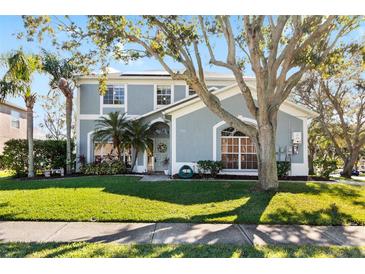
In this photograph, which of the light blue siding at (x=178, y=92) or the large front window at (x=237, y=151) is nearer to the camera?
the large front window at (x=237, y=151)

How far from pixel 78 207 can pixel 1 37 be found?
571 centimetres

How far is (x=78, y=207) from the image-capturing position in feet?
23.7

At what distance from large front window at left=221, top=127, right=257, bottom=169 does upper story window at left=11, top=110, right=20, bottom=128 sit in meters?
24.1

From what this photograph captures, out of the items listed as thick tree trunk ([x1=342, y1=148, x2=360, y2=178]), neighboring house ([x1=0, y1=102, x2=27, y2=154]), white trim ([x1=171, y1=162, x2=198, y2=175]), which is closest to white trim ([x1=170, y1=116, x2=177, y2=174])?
white trim ([x1=171, y1=162, x2=198, y2=175])

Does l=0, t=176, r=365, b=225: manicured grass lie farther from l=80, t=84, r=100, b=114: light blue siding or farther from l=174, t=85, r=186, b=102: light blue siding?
l=174, t=85, r=186, b=102: light blue siding

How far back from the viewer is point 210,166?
43.2 ft

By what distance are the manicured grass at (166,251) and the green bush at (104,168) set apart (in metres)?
10.6

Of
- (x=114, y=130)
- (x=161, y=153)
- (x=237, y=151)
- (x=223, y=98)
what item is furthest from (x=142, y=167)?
(x=223, y=98)

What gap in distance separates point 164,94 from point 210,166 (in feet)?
23.0

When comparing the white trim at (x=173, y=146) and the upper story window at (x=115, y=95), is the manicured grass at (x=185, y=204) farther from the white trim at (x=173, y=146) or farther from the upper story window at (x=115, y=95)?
the upper story window at (x=115, y=95)

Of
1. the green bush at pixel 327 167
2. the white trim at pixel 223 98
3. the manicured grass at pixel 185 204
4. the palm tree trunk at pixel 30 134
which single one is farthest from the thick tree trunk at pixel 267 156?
the palm tree trunk at pixel 30 134

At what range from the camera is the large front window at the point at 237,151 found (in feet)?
45.6
